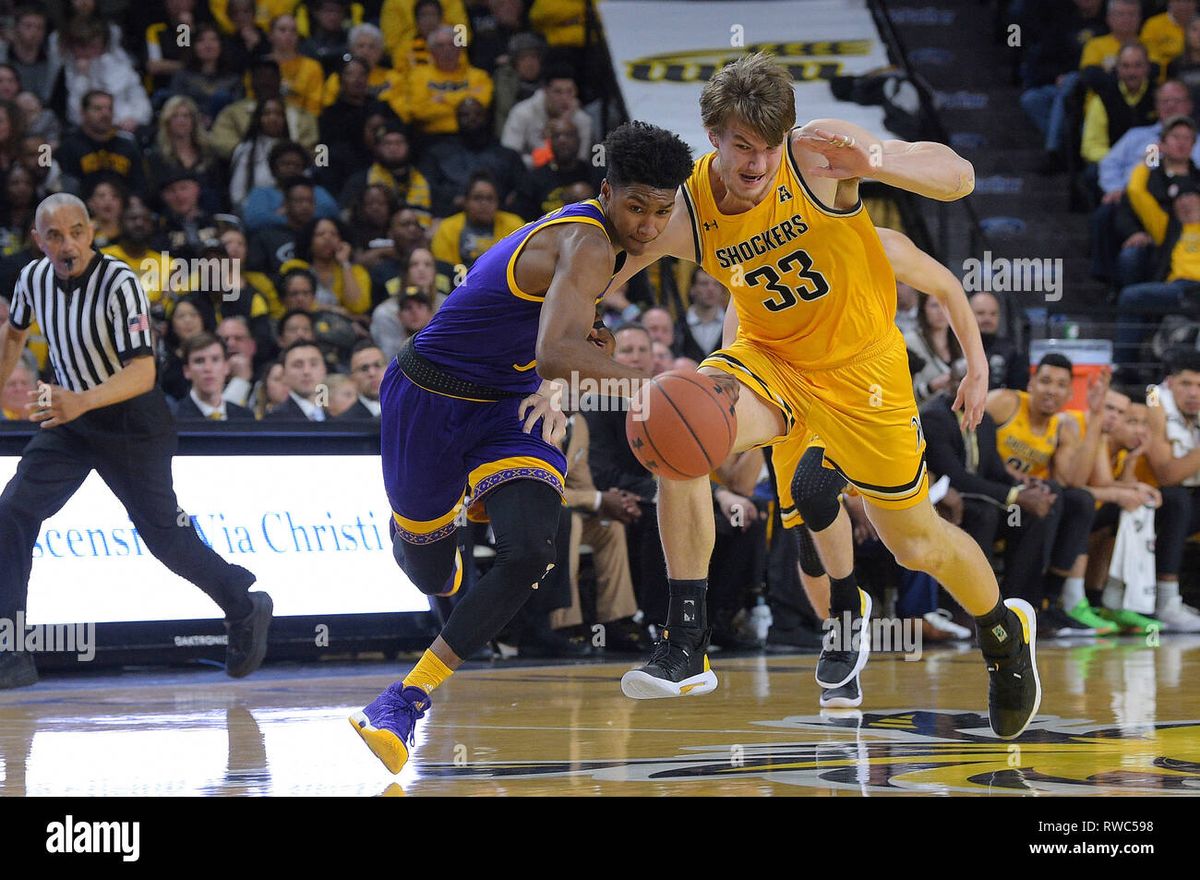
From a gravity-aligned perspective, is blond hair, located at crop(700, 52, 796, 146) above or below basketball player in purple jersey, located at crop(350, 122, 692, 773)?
above

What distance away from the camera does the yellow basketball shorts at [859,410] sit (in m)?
4.75

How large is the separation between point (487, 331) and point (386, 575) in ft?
10.2

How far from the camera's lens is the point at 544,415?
4.66 m

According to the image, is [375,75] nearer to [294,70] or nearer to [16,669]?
[294,70]

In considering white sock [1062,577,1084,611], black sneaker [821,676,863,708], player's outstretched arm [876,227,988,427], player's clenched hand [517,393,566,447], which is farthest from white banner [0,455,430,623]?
white sock [1062,577,1084,611]

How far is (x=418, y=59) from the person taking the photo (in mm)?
11789

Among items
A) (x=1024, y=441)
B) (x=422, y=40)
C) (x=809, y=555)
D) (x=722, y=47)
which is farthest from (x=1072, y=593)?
(x=722, y=47)

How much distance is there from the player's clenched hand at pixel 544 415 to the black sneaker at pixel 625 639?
357cm

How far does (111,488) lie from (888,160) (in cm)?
347

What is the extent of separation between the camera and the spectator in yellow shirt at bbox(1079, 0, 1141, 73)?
1282 cm

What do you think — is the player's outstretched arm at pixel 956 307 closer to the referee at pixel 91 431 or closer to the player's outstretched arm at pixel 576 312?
the player's outstretched arm at pixel 576 312

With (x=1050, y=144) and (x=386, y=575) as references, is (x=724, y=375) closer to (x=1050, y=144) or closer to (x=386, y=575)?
(x=386, y=575)

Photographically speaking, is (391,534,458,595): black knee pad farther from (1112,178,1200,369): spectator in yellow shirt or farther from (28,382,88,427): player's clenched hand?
(1112,178,1200,369): spectator in yellow shirt

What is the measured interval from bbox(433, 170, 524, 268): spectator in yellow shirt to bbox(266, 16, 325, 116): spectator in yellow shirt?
1773mm
